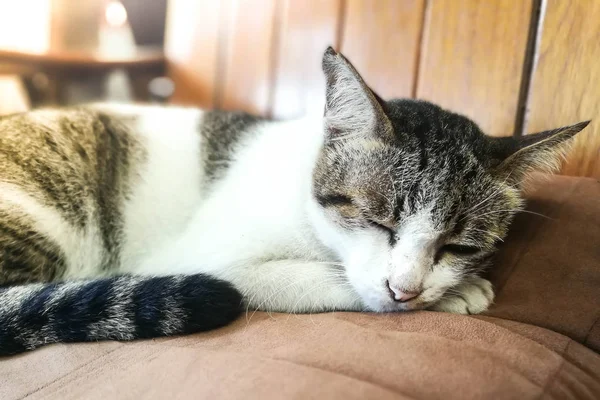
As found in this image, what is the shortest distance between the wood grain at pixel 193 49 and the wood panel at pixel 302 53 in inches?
14.5

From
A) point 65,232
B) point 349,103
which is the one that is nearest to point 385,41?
point 349,103

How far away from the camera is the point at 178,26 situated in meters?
2.49

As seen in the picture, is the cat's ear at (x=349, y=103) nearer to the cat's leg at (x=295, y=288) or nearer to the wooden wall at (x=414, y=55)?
the cat's leg at (x=295, y=288)

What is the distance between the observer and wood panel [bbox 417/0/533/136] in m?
1.68

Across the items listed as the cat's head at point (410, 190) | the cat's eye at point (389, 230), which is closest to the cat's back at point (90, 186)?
the cat's head at point (410, 190)

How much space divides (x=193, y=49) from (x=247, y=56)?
31 cm

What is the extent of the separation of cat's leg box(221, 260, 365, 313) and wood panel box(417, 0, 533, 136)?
857 mm

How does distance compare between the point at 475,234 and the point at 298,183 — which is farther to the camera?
the point at 298,183

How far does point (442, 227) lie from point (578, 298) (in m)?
0.34

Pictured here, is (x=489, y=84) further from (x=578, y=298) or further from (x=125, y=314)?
(x=125, y=314)

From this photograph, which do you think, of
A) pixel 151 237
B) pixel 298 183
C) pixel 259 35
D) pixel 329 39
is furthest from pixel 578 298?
pixel 259 35

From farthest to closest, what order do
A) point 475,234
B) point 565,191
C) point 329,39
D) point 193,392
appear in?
point 329,39
point 565,191
point 475,234
point 193,392

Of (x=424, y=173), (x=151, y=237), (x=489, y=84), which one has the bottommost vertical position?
(x=151, y=237)

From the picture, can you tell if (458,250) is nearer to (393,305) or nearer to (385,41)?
(393,305)
